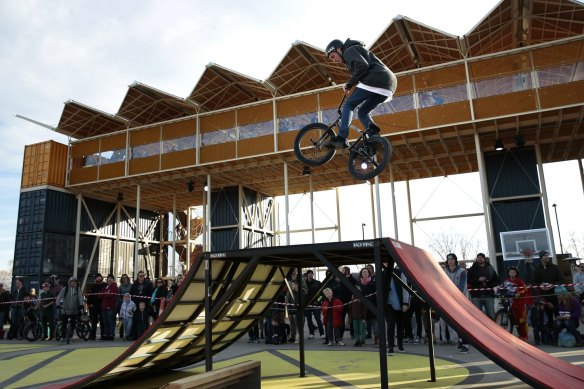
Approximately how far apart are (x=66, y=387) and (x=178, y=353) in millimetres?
1881

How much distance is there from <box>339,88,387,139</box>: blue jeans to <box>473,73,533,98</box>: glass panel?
12.9 meters

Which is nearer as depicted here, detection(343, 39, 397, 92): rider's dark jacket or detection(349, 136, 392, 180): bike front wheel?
detection(343, 39, 397, 92): rider's dark jacket

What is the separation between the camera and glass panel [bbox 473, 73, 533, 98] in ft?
58.3

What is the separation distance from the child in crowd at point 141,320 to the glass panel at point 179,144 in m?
10.7

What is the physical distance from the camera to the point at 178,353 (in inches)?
294

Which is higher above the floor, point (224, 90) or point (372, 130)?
point (224, 90)

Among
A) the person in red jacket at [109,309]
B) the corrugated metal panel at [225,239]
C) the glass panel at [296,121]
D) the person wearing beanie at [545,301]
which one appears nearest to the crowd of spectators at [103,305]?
the person in red jacket at [109,309]

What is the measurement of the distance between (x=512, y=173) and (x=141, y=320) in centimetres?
1609

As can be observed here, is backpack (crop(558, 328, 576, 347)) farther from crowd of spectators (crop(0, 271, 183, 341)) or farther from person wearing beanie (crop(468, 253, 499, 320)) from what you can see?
crowd of spectators (crop(0, 271, 183, 341))

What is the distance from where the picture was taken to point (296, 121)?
21234 mm

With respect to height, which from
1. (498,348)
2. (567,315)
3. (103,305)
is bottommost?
(567,315)

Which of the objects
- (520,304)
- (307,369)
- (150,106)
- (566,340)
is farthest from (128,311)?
(150,106)

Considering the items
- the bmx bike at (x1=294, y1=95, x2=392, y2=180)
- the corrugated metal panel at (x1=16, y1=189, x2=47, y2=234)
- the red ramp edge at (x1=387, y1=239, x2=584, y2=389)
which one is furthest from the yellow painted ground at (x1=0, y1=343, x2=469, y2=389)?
the corrugated metal panel at (x1=16, y1=189, x2=47, y2=234)

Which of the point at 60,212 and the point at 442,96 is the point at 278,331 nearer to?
the point at 442,96
